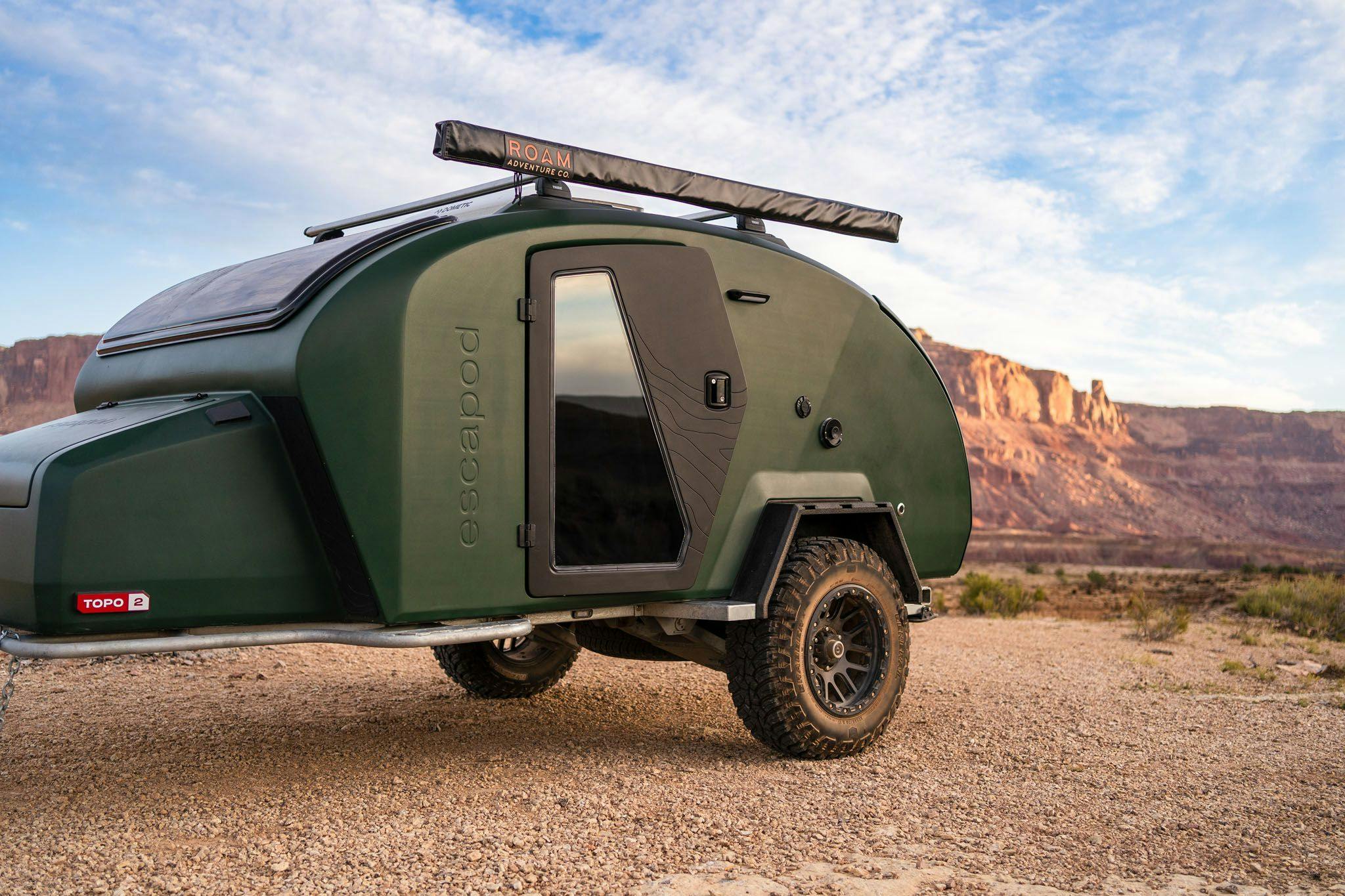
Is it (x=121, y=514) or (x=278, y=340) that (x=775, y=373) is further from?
(x=121, y=514)

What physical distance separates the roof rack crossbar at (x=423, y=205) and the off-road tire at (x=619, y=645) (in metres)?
2.52

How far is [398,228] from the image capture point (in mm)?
5047

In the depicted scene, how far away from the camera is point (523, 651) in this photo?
751 cm

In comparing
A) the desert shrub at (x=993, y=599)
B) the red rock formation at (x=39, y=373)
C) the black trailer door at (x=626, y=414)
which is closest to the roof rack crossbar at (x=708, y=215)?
the black trailer door at (x=626, y=414)

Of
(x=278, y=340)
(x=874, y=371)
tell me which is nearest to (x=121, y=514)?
(x=278, y=340)

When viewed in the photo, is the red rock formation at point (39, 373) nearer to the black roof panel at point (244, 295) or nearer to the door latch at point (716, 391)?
the black roof panel at point (244, 295)

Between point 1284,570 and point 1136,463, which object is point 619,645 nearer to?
point 1284,570

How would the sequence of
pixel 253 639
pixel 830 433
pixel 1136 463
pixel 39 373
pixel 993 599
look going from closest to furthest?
1. pixel 253 639
2. pixel 830 433
3. pixel 993 599
4. pixel 39 373
5. pixel 1136 463

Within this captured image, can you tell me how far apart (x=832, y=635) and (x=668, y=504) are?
4.17ft

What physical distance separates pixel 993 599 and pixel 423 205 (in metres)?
14.8

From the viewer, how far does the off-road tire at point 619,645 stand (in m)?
6.39

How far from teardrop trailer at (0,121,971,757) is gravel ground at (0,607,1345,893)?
72cm

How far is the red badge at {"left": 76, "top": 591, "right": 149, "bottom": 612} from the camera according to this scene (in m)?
3.99

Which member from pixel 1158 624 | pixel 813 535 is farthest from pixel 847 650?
pixel 1158 624
